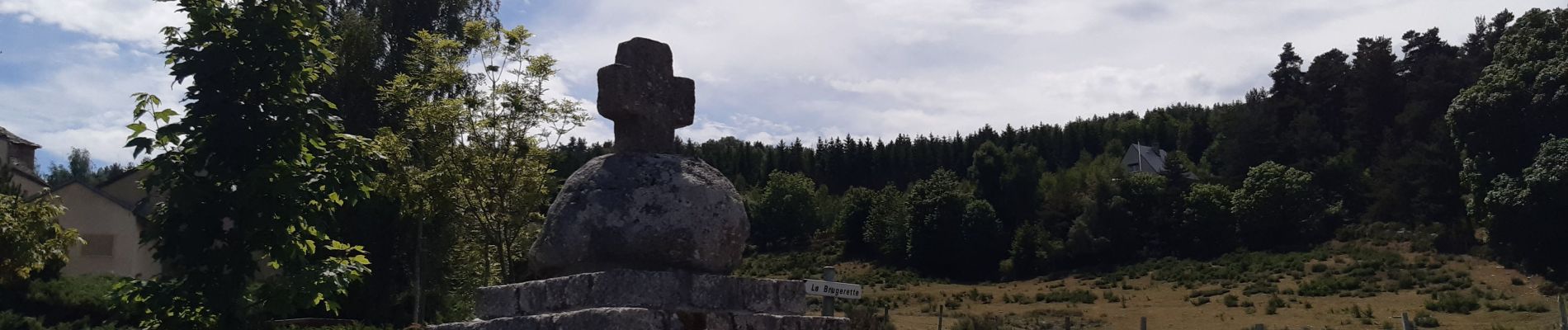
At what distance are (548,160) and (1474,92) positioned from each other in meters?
37.4

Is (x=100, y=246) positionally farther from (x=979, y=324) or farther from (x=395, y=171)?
(x=979, y=324)

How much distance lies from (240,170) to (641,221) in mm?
2574

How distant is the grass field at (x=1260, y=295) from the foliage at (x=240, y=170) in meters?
23.3

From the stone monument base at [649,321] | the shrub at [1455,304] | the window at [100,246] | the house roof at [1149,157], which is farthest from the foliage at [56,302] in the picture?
the house roof at [1149,157]

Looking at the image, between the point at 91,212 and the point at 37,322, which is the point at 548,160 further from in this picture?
the point at 91,212

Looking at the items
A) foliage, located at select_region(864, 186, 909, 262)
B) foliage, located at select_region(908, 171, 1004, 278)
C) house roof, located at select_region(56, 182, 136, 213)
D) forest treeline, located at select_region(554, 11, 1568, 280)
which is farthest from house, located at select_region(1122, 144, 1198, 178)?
house roof, located at select_region(56, 182, 136, 213)

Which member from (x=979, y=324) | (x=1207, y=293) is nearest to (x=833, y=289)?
(x=979, y=324)

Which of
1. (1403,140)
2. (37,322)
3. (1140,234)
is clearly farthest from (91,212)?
(1403,140)

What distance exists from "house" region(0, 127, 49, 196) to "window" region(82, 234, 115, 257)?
5.54 ft

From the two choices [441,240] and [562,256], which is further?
[441,240]

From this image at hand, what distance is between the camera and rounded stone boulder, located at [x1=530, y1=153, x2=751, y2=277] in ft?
22.0

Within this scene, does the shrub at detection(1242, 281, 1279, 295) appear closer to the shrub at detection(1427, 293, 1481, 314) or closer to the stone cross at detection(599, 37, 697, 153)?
the shrub at detection(1427, 293, 1481, 314)

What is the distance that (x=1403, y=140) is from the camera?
2265 inches

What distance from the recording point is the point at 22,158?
34.7m
